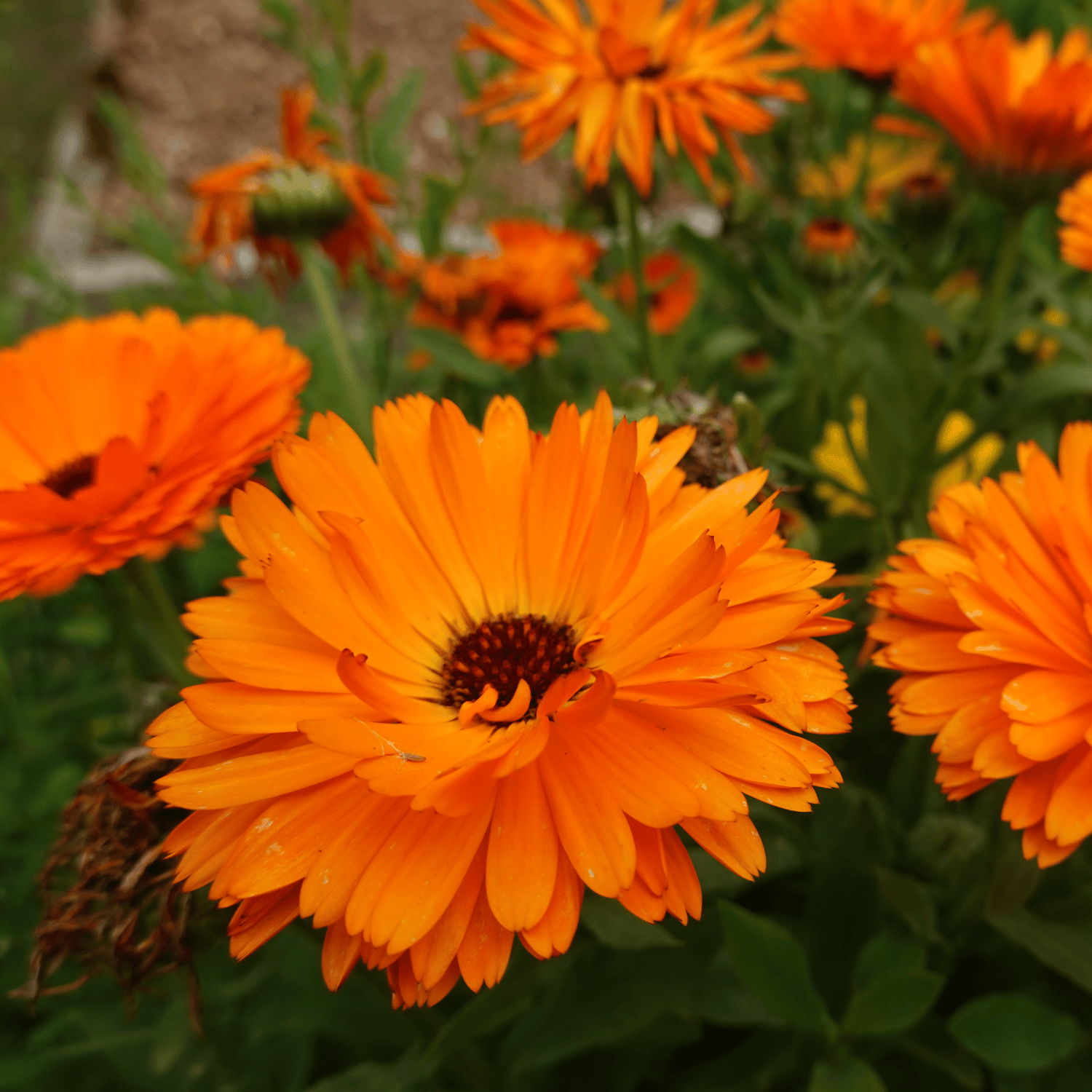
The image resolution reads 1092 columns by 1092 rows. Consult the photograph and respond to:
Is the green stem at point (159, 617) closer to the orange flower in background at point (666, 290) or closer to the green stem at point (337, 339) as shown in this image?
the green stem at point (337, 339)

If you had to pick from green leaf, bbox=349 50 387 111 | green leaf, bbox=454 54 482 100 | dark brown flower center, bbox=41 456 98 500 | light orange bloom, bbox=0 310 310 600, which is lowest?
dark brown flower center, bbox=41 456 98 500

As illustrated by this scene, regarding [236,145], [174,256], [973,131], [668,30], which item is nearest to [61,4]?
[236,145]

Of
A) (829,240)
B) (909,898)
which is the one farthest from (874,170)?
(909,898)

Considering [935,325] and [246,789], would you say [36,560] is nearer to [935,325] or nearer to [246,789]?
[246,789]

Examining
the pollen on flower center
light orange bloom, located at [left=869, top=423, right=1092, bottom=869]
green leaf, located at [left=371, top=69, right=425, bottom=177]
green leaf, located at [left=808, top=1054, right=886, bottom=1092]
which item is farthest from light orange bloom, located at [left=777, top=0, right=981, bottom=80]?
green leaf, located at [left=808, top=1054, right=886, bottom=1092]

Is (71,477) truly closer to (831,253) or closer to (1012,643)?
(1012,643)

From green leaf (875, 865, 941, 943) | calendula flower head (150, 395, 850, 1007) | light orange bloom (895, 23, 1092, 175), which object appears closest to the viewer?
calendula flower head (150, 395, 850, 1007)

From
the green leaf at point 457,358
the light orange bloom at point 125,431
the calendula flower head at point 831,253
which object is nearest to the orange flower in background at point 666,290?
the calendula flower head at point 831,253

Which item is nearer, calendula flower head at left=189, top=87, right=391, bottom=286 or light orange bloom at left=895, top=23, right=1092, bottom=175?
light orange bloom at left=895, top=23, right=1092, bottom=175

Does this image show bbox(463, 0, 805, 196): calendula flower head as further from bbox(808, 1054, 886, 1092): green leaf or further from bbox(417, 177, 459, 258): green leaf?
bbox(808, 1054, 886, 1092): green leaf
